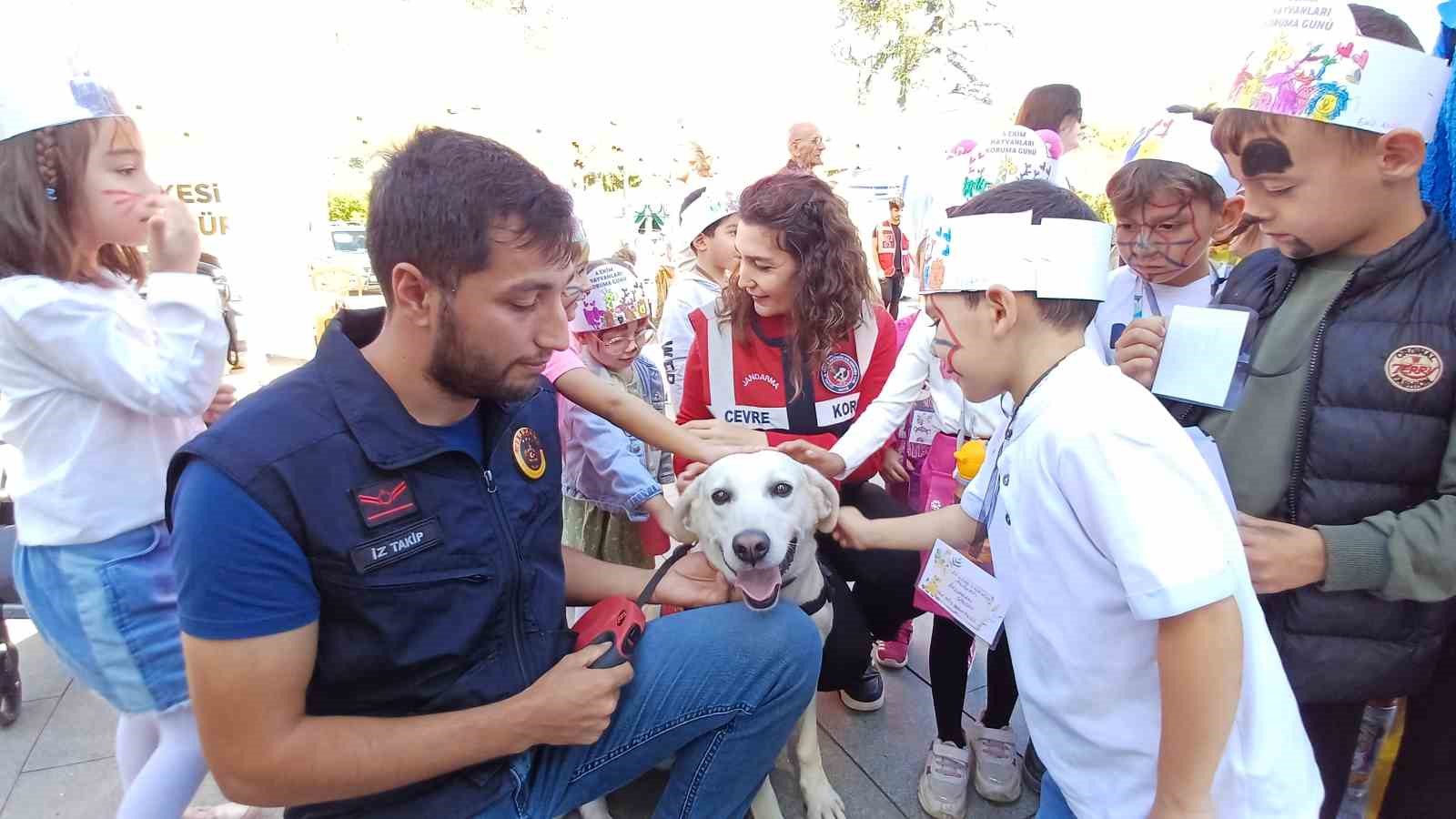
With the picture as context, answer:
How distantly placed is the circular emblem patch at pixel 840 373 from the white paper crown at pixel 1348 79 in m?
1.79

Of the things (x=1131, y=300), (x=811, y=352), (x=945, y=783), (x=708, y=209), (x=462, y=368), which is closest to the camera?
(x=462, y=368)

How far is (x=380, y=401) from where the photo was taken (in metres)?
1.67

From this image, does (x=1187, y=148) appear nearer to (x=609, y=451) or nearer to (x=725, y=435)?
(x=725, y=435)

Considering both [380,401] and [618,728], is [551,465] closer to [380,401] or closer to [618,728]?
[380,401]

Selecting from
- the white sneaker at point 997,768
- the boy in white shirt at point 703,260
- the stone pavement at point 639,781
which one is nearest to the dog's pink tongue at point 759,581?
the stone pavement at point 639,781

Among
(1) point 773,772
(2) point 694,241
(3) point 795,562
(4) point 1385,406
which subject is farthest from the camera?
(2) point 694,241

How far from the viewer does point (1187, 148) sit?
2490 millimetres

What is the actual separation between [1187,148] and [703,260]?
324 centimetres

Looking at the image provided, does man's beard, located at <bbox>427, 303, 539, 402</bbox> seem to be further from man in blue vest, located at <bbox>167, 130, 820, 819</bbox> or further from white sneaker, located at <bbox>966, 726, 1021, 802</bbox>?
white sneaker, located at <bbox>966, 726, 1021, 802</bbox>

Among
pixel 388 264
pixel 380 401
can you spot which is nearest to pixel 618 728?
pixel 380 401

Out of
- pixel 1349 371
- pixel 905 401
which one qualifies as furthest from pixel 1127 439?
pixel 905 401

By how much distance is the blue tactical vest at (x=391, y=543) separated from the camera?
59.9 inches

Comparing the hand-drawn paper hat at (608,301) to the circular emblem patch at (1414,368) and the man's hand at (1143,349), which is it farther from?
the circular emblem patch at (1414,368)

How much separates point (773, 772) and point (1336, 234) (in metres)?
2.60
